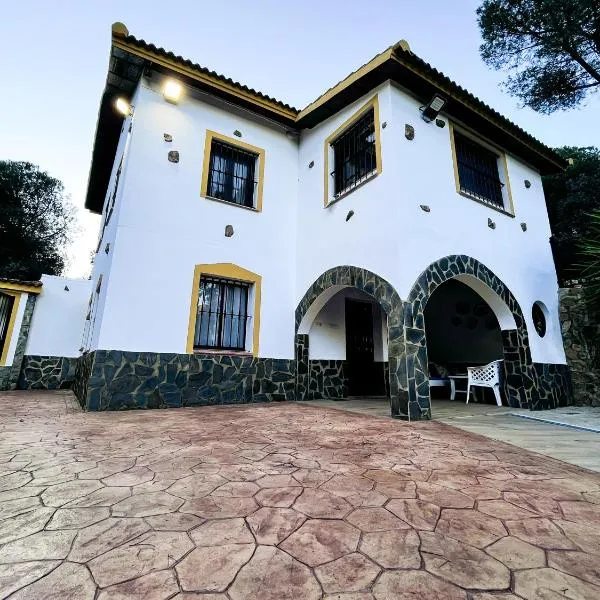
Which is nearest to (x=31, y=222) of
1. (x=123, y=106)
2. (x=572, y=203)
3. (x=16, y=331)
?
(x=16, y=331)

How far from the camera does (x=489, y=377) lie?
648 centimetres

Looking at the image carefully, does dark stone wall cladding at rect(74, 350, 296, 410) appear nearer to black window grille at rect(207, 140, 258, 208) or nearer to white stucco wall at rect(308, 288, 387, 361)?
white stucco wall at rect(308, 288, 387, 361)

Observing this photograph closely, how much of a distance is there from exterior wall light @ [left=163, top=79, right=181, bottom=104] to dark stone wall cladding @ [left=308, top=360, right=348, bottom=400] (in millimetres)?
6299

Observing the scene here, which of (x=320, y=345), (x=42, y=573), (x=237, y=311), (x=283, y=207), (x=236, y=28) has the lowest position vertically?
(x=42, y=573)

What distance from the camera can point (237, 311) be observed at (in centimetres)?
664

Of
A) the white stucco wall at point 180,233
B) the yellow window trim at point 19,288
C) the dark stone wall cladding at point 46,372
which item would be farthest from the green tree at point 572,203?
the yellow window trim at point 19,288

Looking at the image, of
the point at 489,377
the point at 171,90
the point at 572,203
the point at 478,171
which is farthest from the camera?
the point at 572,203

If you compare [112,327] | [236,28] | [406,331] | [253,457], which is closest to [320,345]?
[406,331]

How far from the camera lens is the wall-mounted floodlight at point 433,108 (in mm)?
5609

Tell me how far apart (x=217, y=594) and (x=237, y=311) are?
18.7 ft

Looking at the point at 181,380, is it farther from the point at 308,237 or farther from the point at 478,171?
the point at 478,171

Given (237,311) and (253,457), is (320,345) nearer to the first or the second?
(237,311)

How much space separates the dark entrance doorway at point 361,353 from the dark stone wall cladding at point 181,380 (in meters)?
1.83

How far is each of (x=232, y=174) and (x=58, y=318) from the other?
7738 mm
